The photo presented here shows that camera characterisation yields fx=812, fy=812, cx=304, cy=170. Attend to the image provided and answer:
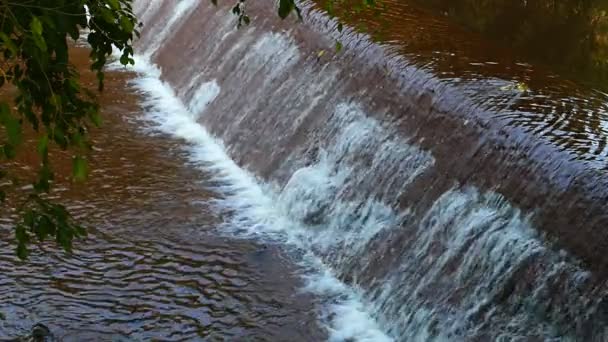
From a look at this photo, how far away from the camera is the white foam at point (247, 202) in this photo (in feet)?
21.7

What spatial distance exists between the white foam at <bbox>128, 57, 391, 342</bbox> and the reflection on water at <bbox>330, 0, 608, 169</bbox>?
191 centimetres

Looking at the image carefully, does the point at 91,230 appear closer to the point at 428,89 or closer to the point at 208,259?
the point at 208,259

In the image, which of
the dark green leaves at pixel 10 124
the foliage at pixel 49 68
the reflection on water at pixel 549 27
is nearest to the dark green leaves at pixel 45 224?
the foliage at pixel 49 68

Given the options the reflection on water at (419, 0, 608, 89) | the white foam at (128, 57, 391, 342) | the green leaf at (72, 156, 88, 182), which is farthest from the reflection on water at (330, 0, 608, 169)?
the green leaf at (72, 156, 88, 182)

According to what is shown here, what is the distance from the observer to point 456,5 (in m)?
12.8

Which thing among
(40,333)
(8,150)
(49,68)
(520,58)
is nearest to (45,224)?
(8,150)

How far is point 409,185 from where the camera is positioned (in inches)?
281

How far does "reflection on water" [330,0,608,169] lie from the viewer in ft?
21.7

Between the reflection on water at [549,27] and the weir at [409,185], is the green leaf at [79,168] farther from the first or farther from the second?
the reflection on water at [549,27]

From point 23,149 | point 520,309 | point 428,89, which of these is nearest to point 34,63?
point 520,309

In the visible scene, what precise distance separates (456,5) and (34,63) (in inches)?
417

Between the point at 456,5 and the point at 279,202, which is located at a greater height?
the point at 456,5

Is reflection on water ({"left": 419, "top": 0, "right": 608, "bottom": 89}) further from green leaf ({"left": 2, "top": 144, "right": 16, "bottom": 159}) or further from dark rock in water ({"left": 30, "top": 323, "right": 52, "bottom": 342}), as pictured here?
green leaf ({"left": 2, "top": 144, "right": 16, "bottom": 159})

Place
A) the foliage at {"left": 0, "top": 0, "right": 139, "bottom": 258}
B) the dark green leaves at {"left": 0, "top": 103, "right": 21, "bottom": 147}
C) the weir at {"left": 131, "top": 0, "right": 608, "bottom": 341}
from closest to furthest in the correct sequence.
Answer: the dark green leaves at {"left": 0, "top": 103, "right": 21, "bottom": 147}, the foliage at {"left": 0, "top": 0, "right": 139, "bottom": 258}, the weir at {"left": 131, "top": 0, "right": 608, "bottom": 341}
